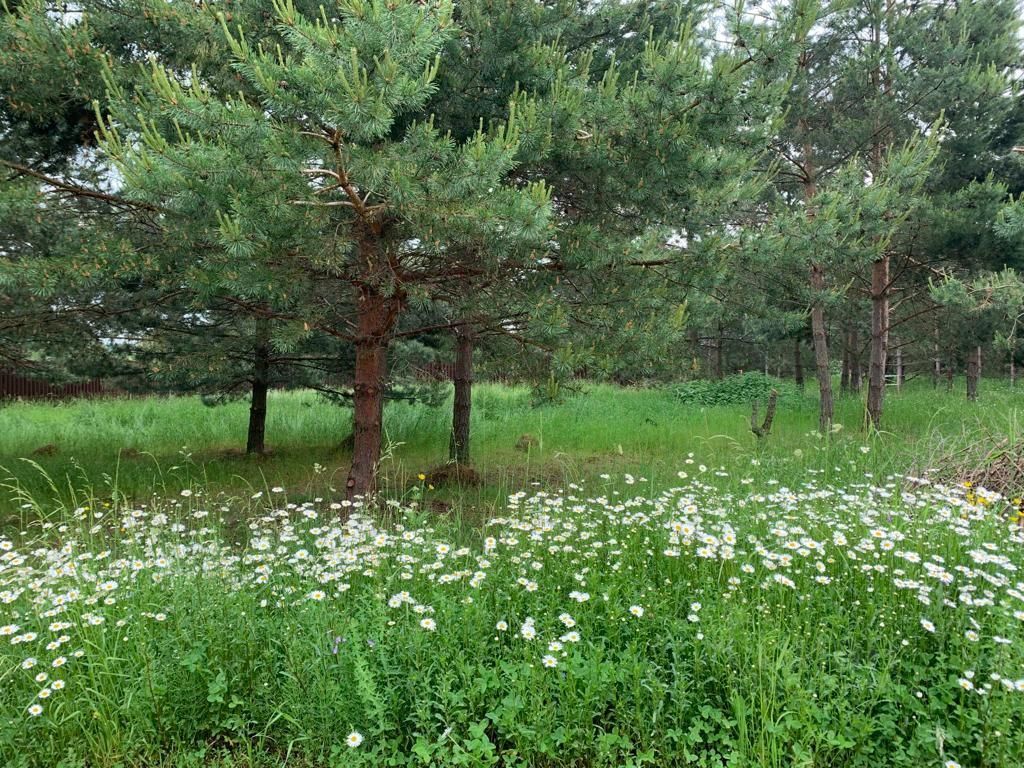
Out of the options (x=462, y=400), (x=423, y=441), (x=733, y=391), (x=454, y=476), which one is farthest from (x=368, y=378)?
(x=733, y=391)

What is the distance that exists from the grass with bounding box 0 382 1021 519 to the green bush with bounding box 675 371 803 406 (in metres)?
1.25

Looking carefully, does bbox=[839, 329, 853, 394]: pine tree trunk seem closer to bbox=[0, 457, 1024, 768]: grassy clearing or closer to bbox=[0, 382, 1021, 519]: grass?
bbox=[0, 382, 1021, 519]: grass

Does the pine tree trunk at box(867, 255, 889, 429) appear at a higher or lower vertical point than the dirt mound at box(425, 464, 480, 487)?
higher

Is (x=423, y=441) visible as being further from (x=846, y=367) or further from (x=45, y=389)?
(x=846, y=367)

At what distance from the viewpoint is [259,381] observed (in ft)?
24.8

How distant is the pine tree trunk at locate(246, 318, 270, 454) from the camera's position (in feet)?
21.1

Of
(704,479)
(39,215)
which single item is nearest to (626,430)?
(704,479)

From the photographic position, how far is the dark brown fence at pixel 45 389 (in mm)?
16562

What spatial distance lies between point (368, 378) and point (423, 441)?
13.4 feet

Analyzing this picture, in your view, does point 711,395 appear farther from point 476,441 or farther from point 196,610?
point 196,610

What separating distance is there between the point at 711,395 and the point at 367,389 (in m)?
12.1

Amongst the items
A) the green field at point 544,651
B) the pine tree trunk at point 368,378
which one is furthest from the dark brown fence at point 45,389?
the green field at point 544,651

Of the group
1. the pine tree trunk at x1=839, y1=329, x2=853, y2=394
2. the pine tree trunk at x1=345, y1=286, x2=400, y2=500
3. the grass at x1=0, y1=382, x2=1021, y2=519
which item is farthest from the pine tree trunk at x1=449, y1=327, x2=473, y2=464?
the pine tree trunk at x1=839, y1=329, x2=853, y2=394

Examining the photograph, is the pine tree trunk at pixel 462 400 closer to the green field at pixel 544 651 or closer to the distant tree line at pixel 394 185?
the distant tree line at pixel 394 185
